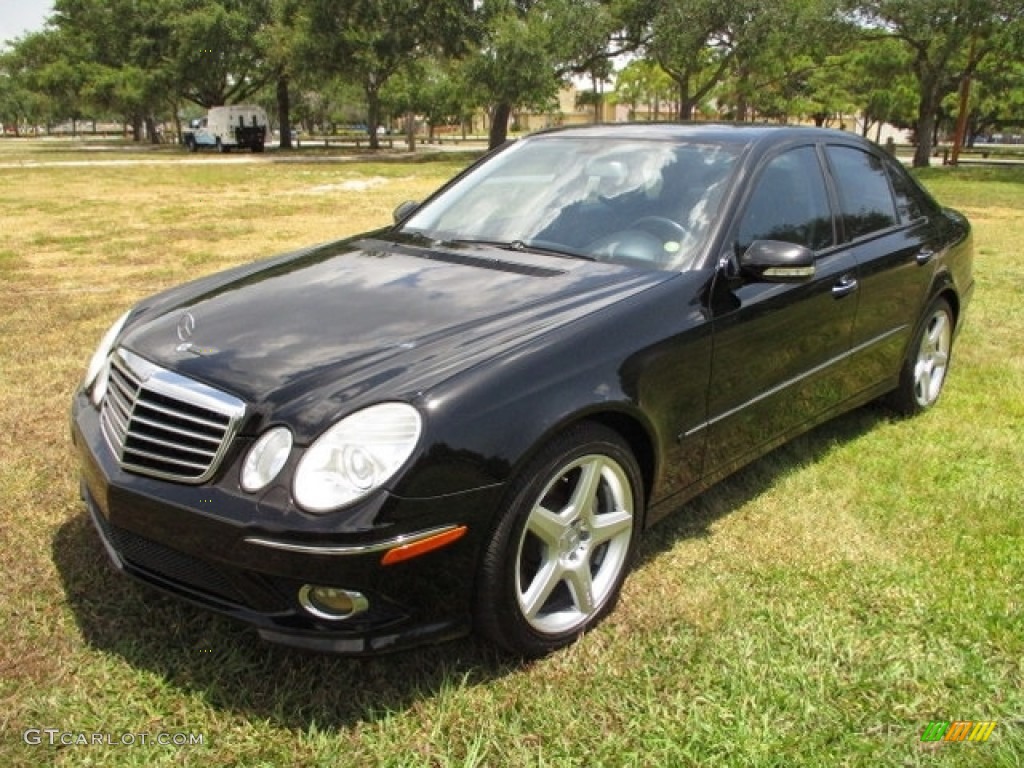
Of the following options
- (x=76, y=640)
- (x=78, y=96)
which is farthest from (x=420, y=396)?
(x=78, y=96)

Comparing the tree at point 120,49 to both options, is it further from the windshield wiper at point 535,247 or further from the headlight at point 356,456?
the headlight at point 356,456

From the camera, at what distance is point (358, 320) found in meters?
2.62

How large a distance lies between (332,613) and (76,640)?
3.21 feet

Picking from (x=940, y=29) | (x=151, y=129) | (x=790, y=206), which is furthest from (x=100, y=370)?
(x=151, y=129)

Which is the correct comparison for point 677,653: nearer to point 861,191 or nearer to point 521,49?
point 861,191

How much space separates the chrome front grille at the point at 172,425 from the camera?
2.20 meters

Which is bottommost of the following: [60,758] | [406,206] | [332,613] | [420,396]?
[60,758]

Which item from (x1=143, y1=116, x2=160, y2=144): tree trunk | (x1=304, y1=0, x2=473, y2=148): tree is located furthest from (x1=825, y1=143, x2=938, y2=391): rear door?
(x1=143, y1=116, x2=160, y2=144): tree trunk

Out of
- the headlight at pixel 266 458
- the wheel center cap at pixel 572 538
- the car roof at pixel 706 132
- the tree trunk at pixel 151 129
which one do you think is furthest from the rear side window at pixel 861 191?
the tree trunk at pixel 151 129

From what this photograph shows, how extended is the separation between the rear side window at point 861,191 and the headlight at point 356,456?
2466 mm

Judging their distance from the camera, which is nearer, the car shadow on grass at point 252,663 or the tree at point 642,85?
the car shadow on grass at point 252,663

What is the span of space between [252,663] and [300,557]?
62 centimetres

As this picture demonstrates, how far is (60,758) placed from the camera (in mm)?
2131

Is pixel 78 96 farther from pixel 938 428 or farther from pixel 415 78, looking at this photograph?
pixel 938 428
